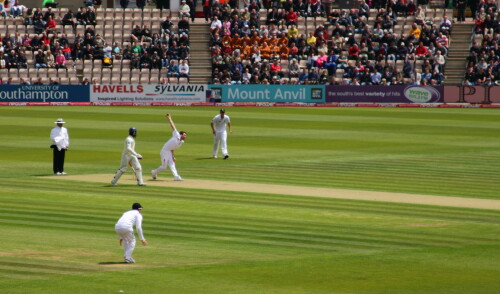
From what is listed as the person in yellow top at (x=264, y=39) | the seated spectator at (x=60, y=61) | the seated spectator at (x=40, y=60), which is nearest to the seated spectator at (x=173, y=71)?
the person in yellow top at (x=264, y=39)

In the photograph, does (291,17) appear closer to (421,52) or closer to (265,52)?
(265,52)

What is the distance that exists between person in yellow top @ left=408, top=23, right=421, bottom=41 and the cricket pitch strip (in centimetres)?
3671

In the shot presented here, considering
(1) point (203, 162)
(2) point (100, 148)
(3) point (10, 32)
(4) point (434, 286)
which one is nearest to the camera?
(4) point (434, 286)

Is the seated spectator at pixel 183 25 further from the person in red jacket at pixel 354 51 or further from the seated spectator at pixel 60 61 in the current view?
the person in red jacket at pixel 354 51

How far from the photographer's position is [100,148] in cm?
3778

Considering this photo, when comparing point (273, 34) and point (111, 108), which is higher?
point (273, 34)

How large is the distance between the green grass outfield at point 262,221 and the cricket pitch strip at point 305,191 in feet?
2.12

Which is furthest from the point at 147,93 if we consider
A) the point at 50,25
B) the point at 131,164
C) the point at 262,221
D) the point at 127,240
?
the point at 127,240

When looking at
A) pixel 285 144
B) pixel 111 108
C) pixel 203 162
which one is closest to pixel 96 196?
pixel 203 162

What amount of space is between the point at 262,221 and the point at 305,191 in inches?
199

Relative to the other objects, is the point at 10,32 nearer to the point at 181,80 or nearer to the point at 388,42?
the point at 181,80

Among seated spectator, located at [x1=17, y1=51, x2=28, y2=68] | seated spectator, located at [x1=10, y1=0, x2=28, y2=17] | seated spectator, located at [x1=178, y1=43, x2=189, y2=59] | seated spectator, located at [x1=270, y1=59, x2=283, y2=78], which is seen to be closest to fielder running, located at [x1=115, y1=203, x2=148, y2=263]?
seated spectator, located at [x1=270, y1=59, x2=283, y2=78]

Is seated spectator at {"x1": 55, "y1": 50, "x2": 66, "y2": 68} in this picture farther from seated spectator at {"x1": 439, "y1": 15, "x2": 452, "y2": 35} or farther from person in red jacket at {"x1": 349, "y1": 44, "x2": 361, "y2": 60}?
seated spectator at {"x1": 439, "y1": 15, "x2": 452, "y2": 35}

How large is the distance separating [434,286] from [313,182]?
13.1 m
